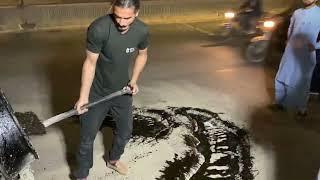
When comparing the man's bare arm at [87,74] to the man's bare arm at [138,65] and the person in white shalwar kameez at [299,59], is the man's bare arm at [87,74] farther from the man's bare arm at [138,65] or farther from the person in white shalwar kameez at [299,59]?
the person in white shalwar kameez at [299,59]

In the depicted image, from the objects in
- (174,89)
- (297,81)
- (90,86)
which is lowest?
(174,89)

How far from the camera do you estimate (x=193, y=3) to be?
12906 mm

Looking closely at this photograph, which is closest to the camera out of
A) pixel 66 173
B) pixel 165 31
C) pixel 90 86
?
pixel 90 86

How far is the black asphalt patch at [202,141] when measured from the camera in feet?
14.4

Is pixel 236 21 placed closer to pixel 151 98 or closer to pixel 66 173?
pixel 151 98

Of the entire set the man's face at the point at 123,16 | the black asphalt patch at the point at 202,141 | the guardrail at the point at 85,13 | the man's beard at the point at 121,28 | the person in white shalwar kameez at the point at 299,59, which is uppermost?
the man's face at the point at 123,16

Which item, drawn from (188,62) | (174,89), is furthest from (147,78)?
(188,62)

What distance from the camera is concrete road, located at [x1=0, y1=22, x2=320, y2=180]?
4.66 metres

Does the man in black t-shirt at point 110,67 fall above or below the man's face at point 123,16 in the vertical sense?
below

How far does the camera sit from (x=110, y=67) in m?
3.62

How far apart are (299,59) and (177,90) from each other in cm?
200

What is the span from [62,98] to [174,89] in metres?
1.70

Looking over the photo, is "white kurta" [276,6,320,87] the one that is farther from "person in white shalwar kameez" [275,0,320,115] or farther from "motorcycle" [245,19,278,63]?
"motorcycle" [245,19,278,63]

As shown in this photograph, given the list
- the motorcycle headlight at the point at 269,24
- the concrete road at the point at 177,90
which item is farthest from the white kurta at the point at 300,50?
the motorcycle headlight at the point at 269,24
